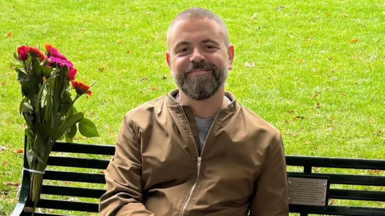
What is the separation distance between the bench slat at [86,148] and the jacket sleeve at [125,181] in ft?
1.11

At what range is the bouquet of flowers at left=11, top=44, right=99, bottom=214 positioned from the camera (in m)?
3.23

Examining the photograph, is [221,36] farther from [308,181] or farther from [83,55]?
[83,55]

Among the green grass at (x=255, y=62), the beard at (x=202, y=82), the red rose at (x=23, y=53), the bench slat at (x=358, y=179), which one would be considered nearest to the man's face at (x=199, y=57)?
the beard at (x=202, y=82)

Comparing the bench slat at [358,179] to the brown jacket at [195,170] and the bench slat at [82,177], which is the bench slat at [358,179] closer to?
the brown jacket at [195,170]

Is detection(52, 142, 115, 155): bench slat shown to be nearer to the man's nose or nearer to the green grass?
the man's nose

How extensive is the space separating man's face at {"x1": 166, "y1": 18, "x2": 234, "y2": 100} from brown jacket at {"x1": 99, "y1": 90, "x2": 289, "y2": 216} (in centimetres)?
13

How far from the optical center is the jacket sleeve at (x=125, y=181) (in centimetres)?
284

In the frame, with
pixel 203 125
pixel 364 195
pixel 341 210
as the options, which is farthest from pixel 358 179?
pixel 203 125

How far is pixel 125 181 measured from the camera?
9.48 feet

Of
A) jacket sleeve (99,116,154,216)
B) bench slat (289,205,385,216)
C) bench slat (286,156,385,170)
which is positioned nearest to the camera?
jacket sleeve (99,116,154,216)

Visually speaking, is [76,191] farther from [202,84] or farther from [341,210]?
[341,210]

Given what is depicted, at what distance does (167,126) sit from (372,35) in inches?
235

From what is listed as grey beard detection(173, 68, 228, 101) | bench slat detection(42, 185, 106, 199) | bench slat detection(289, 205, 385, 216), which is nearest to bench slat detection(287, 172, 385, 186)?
bench slat detection(289, 205, 385, 216)

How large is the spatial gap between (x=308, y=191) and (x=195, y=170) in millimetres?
666
